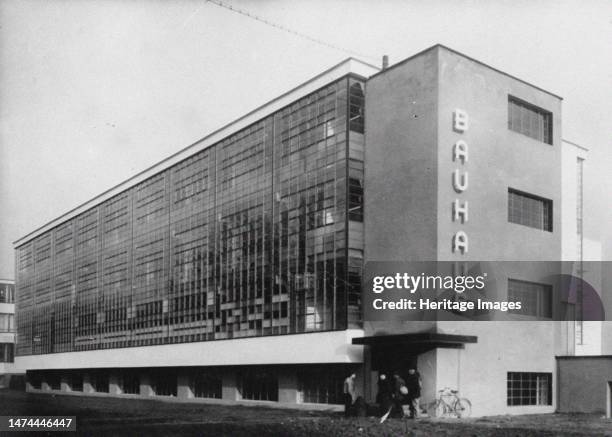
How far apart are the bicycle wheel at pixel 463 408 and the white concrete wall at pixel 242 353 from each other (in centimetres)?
408

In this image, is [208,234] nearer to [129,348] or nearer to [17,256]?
[129,348]

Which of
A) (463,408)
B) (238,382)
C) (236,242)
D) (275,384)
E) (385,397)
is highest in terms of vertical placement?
(236,242)

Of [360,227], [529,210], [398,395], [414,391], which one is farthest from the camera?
[529,210]

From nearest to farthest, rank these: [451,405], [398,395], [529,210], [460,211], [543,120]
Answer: [398,395] < [451,405] < [460,211] < [529,210] < [543,120]

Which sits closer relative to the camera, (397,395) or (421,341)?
(397,395)

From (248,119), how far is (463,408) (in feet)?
56.3

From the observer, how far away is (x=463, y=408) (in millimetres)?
25062

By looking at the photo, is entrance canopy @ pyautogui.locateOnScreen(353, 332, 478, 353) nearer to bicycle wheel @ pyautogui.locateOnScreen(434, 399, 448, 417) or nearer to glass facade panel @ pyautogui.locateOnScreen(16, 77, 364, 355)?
bicycle wheel @ pyautogui.locateOnScreen(434, 399, 448, 417)

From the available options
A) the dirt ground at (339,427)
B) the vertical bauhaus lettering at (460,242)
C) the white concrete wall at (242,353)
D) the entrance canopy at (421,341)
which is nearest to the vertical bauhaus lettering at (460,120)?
the vertical bauhaus lettering at (460,242)

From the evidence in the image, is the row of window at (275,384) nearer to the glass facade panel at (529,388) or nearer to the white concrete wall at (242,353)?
the glass facade panel at (529,388)

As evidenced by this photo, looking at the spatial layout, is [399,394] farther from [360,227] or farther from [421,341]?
[360,227]

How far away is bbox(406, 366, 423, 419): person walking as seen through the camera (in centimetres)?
2384

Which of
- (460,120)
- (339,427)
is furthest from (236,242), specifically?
(339,427)

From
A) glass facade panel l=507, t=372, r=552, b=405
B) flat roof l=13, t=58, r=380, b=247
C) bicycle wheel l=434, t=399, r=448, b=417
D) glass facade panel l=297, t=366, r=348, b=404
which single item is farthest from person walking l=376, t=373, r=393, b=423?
flat roof l=13, t=58, r=380, b=247
